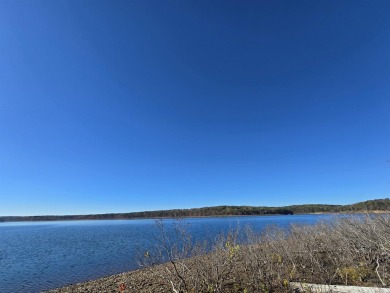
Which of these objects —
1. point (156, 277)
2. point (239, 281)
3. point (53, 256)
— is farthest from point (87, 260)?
point (239, 281)

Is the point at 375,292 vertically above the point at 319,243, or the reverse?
the point at 319,243

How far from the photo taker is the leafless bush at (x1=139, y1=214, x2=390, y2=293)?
30.4 ft

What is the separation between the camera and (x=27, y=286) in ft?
56.3

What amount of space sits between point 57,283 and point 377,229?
57.8ft

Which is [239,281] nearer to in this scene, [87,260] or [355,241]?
[355,241]

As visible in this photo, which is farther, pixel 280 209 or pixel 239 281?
pixel 280 209

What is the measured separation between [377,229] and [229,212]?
444 feet

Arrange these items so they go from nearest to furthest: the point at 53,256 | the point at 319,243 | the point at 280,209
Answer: the point at 319,243
the point at 53,256
the point at 280,209

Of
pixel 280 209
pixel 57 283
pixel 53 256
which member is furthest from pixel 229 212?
pixel 57 283

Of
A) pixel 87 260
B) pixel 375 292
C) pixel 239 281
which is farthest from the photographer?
pixel 87 260

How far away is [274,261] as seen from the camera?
12.6 m

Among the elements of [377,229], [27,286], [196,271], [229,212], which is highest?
[229,212]

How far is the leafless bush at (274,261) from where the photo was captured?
9266mm

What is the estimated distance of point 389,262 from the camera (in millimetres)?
11648
